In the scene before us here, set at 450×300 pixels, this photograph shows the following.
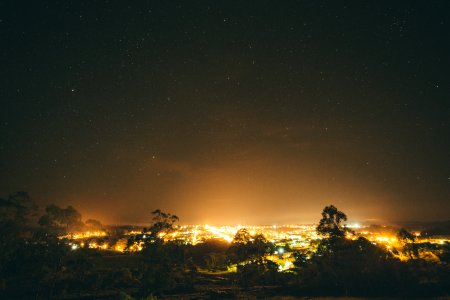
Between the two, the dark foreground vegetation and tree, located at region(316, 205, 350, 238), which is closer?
the dark foreground vegetation

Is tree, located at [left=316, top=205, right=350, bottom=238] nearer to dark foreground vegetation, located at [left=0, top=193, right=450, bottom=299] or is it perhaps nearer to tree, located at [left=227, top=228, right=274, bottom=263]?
dark foreground vegetation, located at [left=0, top=193, right=450, bottom=299]

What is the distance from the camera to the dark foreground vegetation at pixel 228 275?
33562 mm

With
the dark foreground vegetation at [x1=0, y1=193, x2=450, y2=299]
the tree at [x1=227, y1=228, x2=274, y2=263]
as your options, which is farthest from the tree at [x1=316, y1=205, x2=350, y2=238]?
the tree at [x1=227, y1=228, x2=274, y2=263]

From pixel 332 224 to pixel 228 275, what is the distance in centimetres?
1842

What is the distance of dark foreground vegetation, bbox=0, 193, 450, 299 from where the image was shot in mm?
33562

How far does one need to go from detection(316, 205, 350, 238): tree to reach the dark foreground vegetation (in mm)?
143

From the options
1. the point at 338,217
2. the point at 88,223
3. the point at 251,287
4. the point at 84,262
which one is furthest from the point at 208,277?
the point at 88,223

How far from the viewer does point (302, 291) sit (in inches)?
1470

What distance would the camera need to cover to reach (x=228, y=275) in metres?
47.7

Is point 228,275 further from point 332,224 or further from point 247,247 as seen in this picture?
point 332,224

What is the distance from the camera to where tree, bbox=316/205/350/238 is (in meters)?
44.7

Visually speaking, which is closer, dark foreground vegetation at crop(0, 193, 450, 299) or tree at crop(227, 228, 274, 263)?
dark foreground vegetation at crop(0, 193, 450, 299)

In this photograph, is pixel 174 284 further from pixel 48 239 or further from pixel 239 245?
pixel 48 239

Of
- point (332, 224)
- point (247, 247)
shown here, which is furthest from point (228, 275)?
point (332, 224)
